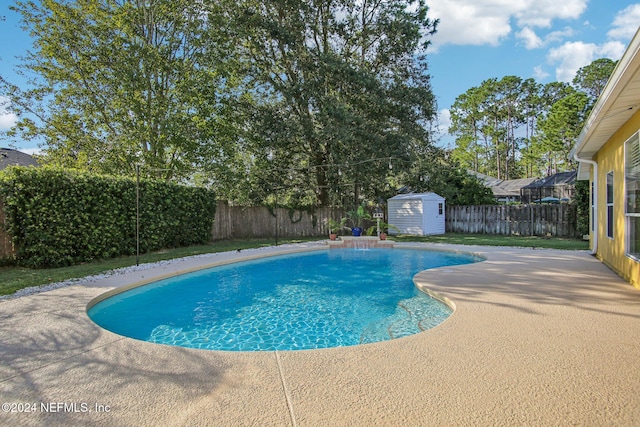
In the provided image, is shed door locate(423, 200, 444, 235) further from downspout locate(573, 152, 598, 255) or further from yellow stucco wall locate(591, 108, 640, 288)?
yellow stucco wall locate(591, 108, 640, 288)

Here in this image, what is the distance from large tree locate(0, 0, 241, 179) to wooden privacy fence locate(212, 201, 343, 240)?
2400 mm

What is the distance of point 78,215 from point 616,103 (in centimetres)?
960

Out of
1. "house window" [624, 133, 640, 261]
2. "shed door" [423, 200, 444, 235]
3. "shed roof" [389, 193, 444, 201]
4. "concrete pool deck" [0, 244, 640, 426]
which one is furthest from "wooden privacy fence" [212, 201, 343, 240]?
"house window" [624, 133, 640, 261]

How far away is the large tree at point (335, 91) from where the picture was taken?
13461mm

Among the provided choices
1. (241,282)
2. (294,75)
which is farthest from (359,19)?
(241,282)

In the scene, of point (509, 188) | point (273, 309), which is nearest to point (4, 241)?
point (273, 309)

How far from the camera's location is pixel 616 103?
14.0 ft

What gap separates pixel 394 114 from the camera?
Result: 14.5 metres

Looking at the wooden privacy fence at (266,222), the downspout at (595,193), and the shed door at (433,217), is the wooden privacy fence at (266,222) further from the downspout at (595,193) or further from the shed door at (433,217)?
the downspout at (595,193)

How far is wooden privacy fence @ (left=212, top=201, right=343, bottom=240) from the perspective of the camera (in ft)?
45.1

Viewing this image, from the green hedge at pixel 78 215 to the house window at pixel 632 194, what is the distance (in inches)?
389

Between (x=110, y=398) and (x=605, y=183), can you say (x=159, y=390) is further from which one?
(x=605, y=183)

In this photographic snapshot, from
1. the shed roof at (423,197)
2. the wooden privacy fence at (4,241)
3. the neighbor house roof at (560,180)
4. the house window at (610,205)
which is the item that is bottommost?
the wooden privacy fence at (4,241)

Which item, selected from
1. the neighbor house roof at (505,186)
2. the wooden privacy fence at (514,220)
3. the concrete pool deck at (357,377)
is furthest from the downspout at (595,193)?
the neighbor house roof at (505,186)
